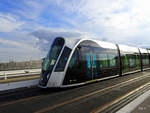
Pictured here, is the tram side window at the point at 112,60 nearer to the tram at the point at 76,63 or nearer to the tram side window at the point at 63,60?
the tram at the point at 76,63

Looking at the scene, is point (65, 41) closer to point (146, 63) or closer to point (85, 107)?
point (85, 107)

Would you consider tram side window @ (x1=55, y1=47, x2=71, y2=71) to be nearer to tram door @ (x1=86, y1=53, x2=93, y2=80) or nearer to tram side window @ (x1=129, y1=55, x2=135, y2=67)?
tram door @ (x1=86, y1=53, x2=93, y2=80)

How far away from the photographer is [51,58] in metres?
8.52

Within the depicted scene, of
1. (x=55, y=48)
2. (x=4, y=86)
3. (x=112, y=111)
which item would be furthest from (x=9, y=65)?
(x=112, y=111)

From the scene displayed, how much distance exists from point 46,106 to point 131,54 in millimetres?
13947

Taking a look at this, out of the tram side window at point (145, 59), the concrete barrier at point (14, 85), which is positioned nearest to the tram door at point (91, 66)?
the concrete barrier at point (14, 85)

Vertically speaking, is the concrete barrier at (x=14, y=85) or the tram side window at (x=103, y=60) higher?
the tram side window at (x=103, y=60)

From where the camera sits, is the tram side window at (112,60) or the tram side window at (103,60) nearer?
the tram side window at (103,60)

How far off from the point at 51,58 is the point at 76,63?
1.74 m

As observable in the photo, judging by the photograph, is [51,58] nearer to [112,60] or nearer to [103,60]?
[103,60]

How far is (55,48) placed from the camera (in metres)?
8.83

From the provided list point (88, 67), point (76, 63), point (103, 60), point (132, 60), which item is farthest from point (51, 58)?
point (132, 60)

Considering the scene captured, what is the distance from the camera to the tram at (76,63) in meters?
8.02

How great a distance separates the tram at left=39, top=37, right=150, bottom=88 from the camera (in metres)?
8.02
